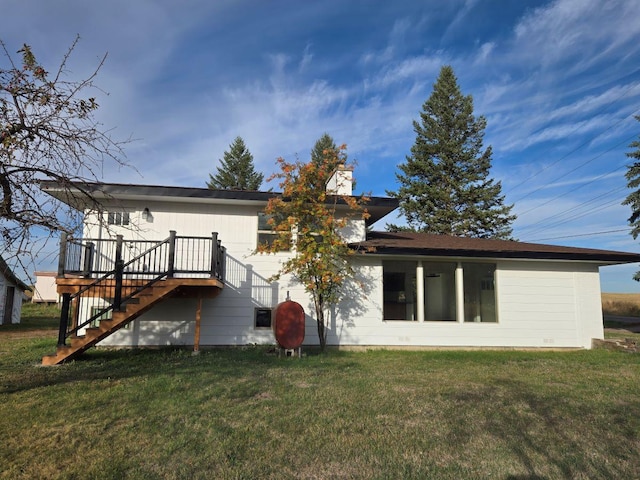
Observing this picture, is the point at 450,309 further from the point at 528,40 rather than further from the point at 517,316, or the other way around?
the point at 528,40

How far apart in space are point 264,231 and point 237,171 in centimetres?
2613

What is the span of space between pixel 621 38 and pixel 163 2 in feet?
44.0

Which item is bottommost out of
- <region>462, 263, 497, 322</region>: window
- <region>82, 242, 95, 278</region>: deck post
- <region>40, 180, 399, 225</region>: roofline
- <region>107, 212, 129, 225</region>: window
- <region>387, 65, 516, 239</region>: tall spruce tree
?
<region>462, 263, 497, 322</region>: window

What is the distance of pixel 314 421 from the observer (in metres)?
4.36

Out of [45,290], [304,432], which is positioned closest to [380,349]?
[304,432]

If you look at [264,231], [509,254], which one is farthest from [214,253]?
[509,254]

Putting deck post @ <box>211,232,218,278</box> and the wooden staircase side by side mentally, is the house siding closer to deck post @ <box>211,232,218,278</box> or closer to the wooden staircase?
the wooden staircase

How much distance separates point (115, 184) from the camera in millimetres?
9258

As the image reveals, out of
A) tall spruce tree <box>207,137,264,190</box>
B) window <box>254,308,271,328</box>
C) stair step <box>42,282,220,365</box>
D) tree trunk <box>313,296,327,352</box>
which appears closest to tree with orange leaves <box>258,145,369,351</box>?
tree trunk <box>313,296,327,352</box>

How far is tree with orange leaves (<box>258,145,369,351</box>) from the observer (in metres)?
8.90

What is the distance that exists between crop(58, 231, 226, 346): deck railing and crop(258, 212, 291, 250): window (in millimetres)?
974

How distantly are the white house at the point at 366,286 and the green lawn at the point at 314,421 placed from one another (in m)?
2.21

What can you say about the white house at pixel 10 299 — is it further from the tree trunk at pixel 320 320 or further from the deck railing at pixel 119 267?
the tree trunk at pixel 320 320

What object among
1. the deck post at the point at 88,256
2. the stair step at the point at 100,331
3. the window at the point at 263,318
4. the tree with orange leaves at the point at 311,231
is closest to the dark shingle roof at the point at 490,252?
the tree with orange leaves at the point at 311,231
